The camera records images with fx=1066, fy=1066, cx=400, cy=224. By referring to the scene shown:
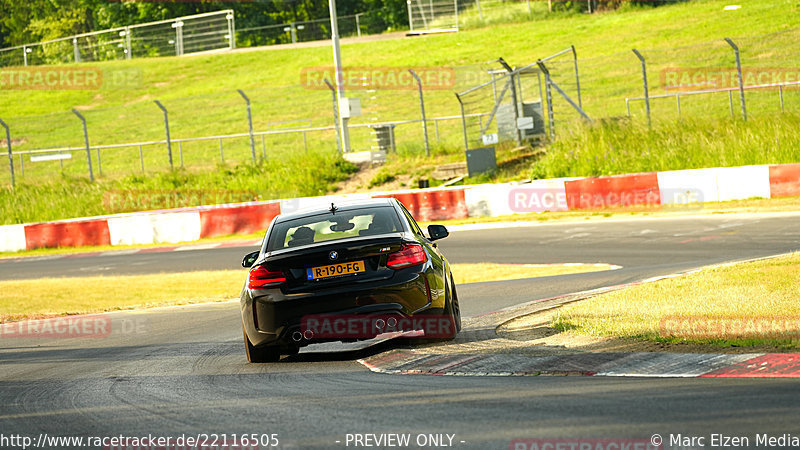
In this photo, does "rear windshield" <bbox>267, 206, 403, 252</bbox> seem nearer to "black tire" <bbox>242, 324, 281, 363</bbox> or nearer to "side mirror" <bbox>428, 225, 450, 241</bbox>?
"side mirror" <bbox>428, 225, 450, 241</bbox>

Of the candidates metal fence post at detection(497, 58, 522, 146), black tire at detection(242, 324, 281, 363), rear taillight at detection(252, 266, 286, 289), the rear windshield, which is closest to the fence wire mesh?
metal fence post at detection(497, 58, 522, 146)

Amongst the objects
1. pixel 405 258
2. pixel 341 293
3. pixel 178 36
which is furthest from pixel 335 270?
pixel 178 36

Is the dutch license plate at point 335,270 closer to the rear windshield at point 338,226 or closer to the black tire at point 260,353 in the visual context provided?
the rear windshield at point 338,226

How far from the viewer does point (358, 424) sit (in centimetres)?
598

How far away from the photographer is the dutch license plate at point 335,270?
8734 millimetres

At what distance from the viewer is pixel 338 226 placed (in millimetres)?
9617

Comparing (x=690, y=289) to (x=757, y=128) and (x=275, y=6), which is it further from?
(x=275, y=6)

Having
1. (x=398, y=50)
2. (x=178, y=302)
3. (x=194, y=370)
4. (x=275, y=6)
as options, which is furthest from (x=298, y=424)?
(x=275, y=6)

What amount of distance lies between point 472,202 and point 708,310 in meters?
15.4

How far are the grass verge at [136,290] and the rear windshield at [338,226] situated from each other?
6544 millimetres

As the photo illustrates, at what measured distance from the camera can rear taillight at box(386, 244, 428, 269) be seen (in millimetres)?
8812

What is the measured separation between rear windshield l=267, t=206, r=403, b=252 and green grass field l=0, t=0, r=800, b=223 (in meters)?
15.5

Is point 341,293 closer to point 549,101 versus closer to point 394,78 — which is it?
point 549,101

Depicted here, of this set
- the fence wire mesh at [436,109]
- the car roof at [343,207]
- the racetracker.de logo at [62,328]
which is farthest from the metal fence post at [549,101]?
the car roof at [343,207]
